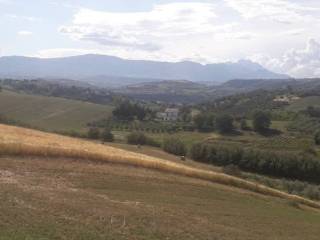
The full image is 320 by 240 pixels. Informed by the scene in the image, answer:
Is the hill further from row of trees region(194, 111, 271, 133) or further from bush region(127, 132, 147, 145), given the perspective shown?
row of trees region(194, 111, 271, 133)

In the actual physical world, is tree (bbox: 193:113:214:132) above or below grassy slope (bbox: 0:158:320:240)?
below

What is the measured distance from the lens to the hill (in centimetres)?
2144

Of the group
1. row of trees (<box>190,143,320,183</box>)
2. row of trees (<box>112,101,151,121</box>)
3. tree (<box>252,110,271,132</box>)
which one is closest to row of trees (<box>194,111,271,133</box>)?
tree (<box>252,110,271,132</box>)

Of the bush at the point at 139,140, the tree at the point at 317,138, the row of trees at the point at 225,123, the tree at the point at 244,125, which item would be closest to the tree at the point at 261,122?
the row of trees at the point at 225,123

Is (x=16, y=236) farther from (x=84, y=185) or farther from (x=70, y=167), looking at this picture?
(x=70, y=167)

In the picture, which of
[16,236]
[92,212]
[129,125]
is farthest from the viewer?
[129,125]

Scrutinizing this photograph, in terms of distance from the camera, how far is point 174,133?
522 ft


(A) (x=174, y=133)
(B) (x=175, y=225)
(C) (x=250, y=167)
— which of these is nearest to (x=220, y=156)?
(C) (x=250, y=167)

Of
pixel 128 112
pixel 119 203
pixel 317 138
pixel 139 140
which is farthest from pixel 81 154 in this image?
pixel 128 112

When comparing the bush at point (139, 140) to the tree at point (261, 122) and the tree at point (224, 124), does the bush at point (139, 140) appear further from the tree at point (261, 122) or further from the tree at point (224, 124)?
the tree at point (261, 122)

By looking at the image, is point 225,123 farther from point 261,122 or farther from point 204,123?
point 261,122

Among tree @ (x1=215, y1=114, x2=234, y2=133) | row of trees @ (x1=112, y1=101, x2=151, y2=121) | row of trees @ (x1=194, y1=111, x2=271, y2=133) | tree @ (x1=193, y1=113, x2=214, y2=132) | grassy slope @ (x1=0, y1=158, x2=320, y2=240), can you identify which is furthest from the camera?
row of trees @ (x1=112, y1=101, x2=151, y2=121)

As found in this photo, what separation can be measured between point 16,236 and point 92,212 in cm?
565

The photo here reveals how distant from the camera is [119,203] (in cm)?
2706
